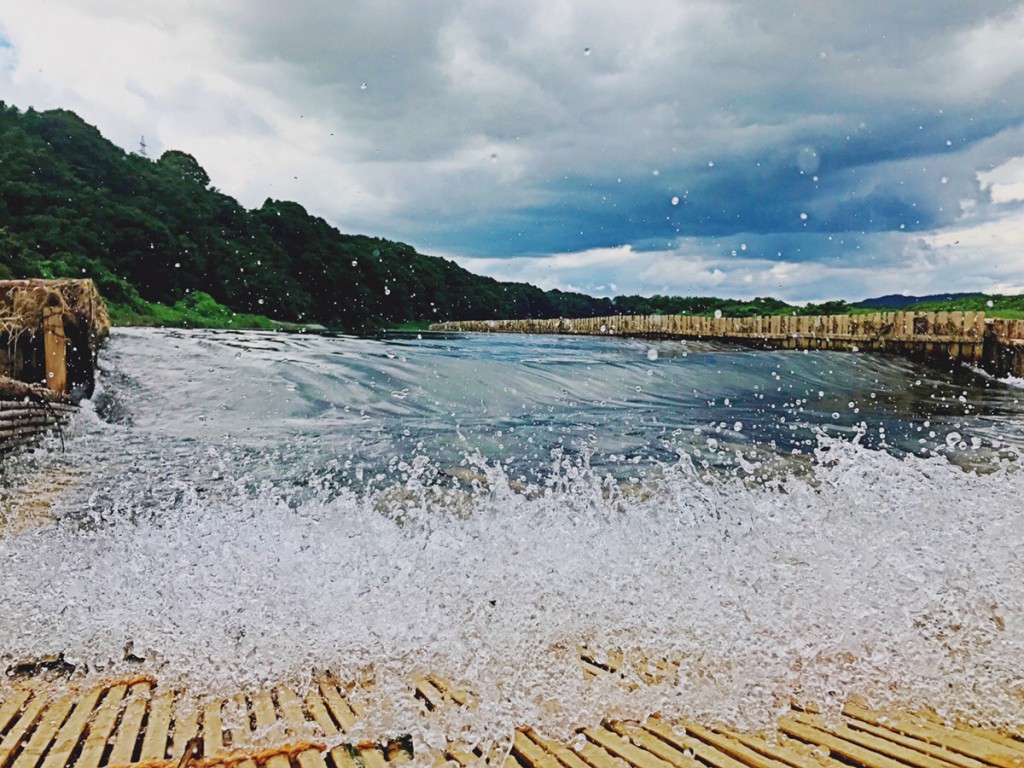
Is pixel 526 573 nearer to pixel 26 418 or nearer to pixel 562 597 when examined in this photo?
pixel 562 597

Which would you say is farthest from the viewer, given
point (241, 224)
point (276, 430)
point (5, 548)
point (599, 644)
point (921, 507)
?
point (241, 224)

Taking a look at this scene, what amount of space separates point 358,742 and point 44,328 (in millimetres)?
6717

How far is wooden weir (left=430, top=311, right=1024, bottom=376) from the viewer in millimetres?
14961

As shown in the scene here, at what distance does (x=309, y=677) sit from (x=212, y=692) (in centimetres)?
31

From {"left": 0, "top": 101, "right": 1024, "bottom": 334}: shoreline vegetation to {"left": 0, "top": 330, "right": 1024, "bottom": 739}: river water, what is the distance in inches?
1186

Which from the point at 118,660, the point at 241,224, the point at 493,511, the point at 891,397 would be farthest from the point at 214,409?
the point at 241,224

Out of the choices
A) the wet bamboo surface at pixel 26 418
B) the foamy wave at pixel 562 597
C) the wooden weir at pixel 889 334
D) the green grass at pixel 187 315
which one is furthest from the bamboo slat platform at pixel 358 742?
the green grass at pixel 187 315

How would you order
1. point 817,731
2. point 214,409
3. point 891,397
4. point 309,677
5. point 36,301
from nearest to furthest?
point 817,731 → point 309,677 → point 36,301 → point 214,409 → point 891,397

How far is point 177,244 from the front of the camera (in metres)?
46.7

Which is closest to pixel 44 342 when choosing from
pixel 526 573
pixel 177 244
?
pixel 526 573

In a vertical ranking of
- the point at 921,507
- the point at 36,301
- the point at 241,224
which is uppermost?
the point at 241,224

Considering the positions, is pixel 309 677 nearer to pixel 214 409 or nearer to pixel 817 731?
pixel 817 731

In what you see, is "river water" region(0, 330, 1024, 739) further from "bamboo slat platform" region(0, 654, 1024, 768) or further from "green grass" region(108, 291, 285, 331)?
"green grass" region(108, 291, 285, 331)

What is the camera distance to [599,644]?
2.50 m
